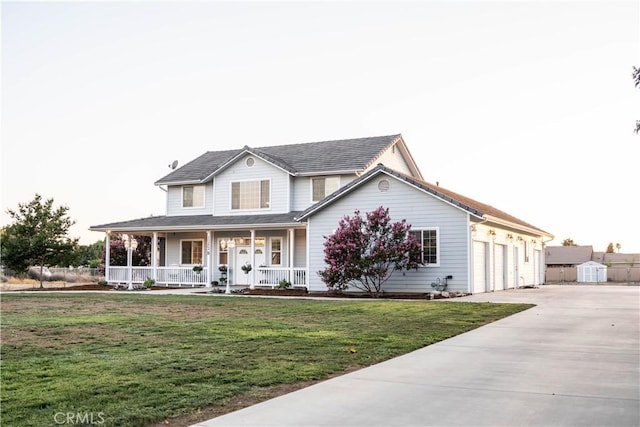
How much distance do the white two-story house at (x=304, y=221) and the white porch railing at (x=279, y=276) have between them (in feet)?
0.15

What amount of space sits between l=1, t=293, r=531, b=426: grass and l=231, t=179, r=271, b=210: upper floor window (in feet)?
42.2

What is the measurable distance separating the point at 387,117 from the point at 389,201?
9909 mm

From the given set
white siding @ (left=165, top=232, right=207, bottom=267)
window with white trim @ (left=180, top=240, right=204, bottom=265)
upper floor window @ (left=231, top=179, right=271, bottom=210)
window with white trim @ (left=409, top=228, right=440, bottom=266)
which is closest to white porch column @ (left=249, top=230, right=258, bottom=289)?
upper floor window @ (left=231, top=179, right=271, bottom=210)

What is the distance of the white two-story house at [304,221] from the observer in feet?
75.9

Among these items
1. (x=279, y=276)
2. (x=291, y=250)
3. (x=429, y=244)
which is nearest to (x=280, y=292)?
(x=279, y=276)

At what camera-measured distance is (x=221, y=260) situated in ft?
99.2

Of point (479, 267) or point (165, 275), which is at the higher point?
point (479, 267)

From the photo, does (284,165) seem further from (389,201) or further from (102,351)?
(102,351)

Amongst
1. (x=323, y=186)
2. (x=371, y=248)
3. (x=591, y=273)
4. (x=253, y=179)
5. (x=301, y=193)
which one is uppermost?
(x=253, y=179)

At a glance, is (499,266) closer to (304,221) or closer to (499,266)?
(499,266)

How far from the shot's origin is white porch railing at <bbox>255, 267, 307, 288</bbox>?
26.5 metres

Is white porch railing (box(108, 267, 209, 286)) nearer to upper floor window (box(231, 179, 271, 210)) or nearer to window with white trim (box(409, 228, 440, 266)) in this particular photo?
upper floor window (box(231, 179, 271, 210))

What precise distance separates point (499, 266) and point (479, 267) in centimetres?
372

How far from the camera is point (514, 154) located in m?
29.7
